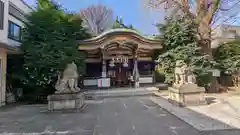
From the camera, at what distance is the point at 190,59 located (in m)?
16.1

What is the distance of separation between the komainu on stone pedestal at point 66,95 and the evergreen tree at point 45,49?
224cm

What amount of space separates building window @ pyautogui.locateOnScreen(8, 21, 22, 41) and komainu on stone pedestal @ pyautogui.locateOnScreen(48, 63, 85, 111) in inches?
262

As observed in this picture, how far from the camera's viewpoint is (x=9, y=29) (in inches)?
591

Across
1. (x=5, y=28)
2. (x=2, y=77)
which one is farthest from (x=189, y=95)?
(x=5, y=28)

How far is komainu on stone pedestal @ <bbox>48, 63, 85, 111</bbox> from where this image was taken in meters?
10.1

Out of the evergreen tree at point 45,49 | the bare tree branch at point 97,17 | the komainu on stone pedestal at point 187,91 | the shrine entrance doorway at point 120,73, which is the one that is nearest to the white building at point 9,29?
the evergreen tree at point 45,49

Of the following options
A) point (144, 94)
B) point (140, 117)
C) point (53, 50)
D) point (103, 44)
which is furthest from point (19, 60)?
point (140, 117)

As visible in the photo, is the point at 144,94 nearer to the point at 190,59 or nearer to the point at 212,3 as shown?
the point at 190,59

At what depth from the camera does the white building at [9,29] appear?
43.2 feet

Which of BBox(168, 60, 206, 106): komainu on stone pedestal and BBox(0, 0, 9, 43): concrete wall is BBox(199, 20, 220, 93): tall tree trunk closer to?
BBox(168, 60, 206, 106): komainu on stone pedestal

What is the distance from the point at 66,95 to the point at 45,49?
4.55 metres

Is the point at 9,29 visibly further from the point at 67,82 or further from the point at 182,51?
the point at 182,51

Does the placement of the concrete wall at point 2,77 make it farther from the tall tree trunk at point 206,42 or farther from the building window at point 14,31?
the tall tree trunk at point 206,42

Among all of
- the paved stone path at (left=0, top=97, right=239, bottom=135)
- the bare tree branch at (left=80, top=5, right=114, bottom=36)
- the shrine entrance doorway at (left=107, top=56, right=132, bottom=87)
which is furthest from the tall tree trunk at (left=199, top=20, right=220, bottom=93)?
the bare tree branch at (left=80, top=5, right=114, bottom=36)
